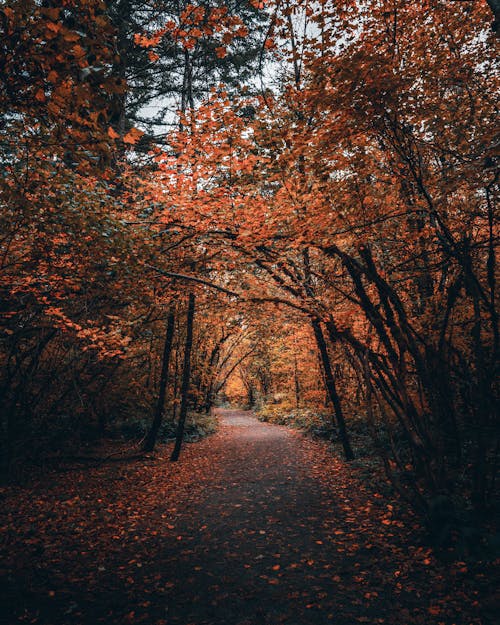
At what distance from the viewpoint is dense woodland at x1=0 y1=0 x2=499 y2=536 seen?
3900 millimetres

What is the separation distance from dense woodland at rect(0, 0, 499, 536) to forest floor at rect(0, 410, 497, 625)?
102 cm

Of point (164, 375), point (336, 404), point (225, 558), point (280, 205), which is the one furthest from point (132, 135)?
point (336, 404)

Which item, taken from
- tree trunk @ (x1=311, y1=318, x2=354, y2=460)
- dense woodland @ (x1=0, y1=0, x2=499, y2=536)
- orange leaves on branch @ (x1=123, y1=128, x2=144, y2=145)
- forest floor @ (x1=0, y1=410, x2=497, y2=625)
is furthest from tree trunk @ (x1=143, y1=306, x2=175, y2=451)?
orange leaves on branch @ (x1=123, y1=128, x2=144, y2=145)

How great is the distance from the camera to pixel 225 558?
4.86 m

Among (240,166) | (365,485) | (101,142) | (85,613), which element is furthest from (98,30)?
(365,485)

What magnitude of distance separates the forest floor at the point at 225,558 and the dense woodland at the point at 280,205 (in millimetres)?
1016

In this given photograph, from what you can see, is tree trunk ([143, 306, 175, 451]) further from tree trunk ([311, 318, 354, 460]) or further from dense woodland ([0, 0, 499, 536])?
tree trunk ([311, 318, 354, 460])

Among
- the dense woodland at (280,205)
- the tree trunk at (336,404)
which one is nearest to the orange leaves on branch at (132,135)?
the dense woodland at (280,205)

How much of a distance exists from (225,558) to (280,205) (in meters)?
6.02

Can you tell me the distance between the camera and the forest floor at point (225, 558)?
143 inches

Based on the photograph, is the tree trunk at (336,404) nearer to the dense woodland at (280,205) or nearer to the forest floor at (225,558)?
the dense woodland at (280,205)

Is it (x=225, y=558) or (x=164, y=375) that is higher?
(x=164, y=375)

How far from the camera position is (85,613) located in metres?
3.66

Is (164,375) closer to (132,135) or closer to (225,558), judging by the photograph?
(225,558)
